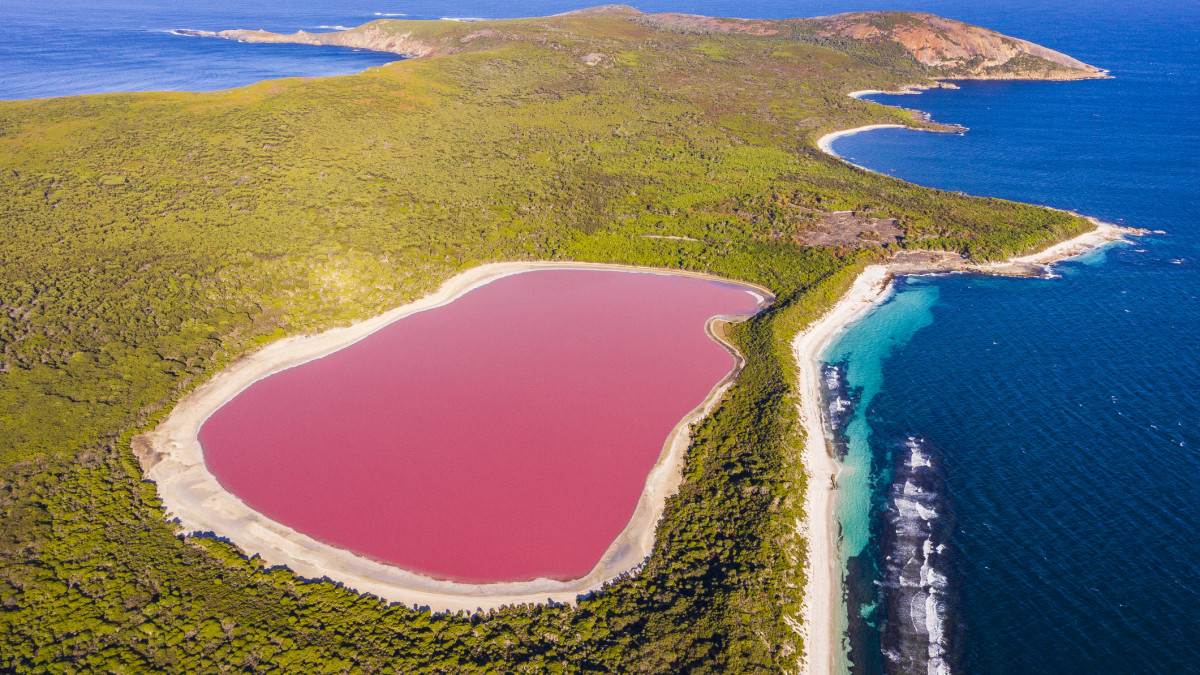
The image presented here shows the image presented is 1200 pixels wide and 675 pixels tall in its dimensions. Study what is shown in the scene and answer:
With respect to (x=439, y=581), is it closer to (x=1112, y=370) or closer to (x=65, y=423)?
(x=65, y=423)

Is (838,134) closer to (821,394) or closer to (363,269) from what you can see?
(821,394)

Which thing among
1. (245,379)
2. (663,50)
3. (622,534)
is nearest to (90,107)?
(245,379)

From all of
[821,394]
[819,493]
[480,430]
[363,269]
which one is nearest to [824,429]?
[821,394]

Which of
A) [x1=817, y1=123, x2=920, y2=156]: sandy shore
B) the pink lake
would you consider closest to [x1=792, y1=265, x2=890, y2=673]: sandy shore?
the pink lake

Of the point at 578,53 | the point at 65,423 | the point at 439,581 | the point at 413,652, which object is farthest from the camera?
the point at 578,53

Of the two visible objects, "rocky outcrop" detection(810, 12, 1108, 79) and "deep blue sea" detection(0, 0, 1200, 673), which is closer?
"deep blue sea" detection(0, 0, 1200, 673)

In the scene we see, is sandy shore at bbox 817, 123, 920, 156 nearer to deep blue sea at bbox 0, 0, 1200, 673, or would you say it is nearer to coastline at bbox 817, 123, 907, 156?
coastline at bbox 817, 123, 907, 156
